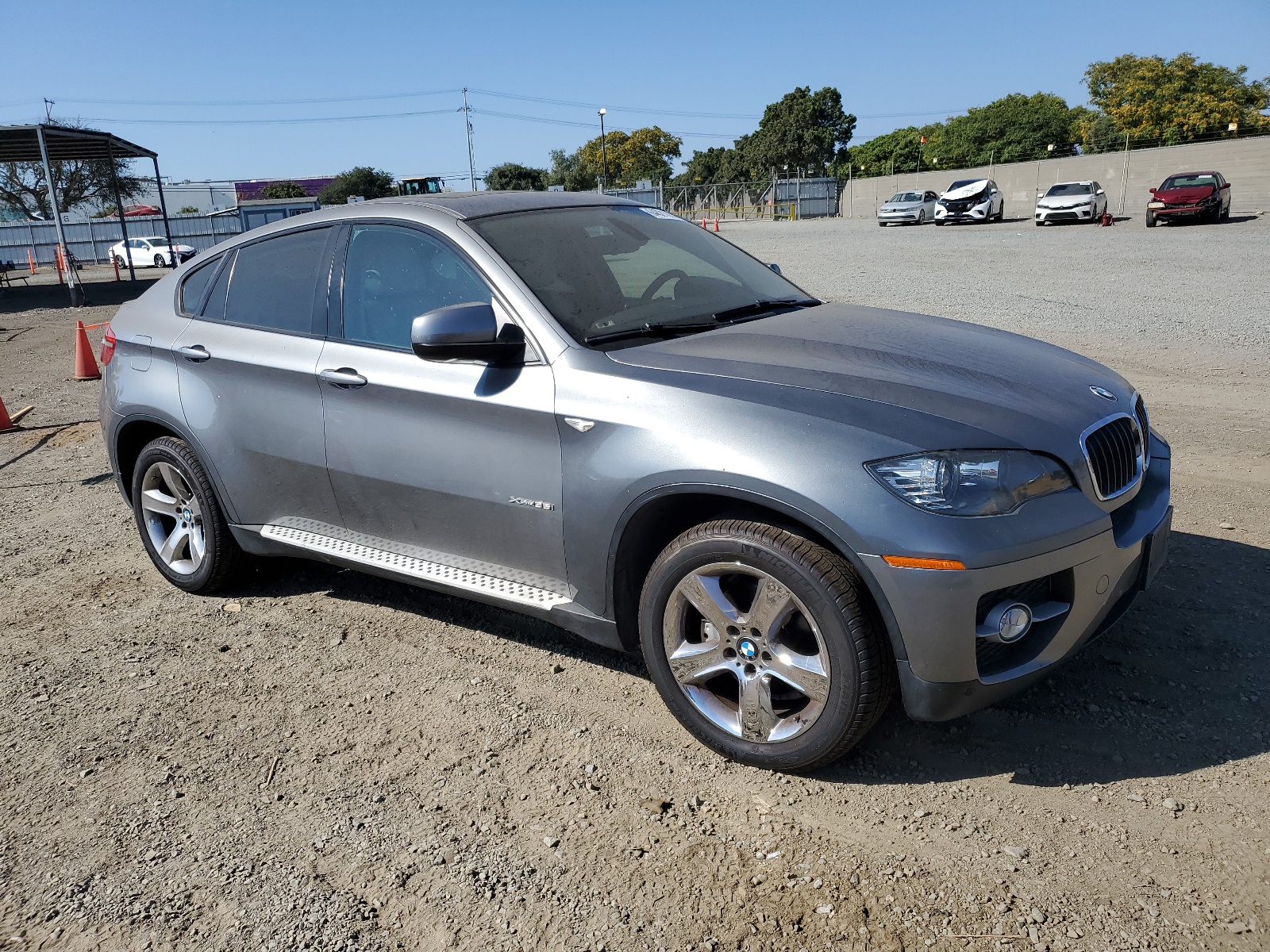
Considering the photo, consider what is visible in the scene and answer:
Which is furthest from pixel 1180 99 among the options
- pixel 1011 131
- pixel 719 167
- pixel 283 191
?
pixel 283 191

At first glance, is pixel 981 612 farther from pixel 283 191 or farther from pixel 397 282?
pixel 283 191

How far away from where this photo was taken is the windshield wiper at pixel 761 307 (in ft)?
12.5

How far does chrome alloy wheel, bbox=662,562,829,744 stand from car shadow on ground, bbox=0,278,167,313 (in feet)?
66.7

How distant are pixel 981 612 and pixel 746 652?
70 centimetres

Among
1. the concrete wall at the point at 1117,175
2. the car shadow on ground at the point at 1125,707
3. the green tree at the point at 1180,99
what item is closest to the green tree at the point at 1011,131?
the green tree at the point at 1180,99

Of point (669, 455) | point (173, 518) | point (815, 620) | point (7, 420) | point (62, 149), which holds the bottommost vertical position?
point (7, 420)

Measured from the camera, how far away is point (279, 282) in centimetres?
420

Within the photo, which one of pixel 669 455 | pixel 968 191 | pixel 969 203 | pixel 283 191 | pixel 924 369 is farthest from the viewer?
pixel 283 191

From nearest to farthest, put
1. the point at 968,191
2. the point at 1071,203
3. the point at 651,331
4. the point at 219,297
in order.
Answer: the point at 651,331
the point at 219,297
the point at 1071,203
the point at 968,191

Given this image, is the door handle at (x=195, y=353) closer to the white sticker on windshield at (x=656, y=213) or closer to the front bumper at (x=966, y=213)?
the white sticker on windshield at (x=656, y=213)

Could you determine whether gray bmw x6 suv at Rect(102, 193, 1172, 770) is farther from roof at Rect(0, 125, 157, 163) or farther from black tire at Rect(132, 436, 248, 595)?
roof at Rect(0, 125, 157, 163)

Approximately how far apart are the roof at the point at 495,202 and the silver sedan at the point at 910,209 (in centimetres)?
3775

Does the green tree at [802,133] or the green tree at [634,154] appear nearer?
the green tree at [802,133]

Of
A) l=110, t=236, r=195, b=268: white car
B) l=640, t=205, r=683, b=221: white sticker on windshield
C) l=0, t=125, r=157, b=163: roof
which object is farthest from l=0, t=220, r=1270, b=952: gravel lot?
l=110, t=236, r=195, b=268: white car
